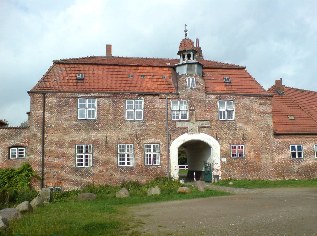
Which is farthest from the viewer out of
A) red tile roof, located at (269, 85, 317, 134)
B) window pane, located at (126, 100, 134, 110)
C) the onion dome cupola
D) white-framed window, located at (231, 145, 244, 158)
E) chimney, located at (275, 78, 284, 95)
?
chimney, located at (275, 78, 284, 95)

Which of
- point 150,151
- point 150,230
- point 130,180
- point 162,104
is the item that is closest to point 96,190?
point 130,180

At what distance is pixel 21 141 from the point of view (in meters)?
25.1

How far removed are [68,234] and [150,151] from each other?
16289 mm

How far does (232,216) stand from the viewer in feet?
41.7

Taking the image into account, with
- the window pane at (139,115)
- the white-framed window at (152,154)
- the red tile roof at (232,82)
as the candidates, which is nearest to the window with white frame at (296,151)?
the red tile roof at (232,82)

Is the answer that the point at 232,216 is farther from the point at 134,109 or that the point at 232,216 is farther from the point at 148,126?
the point at 134,109

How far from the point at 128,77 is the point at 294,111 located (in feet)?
45.4

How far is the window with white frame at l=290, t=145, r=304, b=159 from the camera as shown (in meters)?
28.2

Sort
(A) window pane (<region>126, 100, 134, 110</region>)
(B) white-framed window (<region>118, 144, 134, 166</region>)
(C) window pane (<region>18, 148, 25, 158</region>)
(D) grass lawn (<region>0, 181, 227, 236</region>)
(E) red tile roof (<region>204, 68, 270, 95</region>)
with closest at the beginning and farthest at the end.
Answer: (D) grass lawn (<region>0, 181, 227, 236</region>)
(C) window pane (<region>18, 148, 25, 158</region>)
(B) white-framed window (<region>118, 144, 134, 166</region>)
(A) window pane (<region>126, 100, 134, 110</region>)
(E) red tile roof (<region>204, 68, 270, 95</region>)

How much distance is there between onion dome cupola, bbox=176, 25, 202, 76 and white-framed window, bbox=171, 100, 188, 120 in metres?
2.38

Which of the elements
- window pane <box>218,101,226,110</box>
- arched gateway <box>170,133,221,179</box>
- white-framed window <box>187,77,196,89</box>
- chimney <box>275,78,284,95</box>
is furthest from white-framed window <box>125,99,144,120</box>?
chimney <box>275,78,284,95</box>

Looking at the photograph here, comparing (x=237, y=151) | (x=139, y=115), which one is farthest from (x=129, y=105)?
(x=237, y=151)

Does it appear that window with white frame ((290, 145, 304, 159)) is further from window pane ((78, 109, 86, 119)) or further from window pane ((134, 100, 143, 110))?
window pane ((78, 109, 86, 119))

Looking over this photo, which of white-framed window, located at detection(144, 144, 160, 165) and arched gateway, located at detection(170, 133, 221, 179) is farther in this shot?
arched gateway, located at detection(170, 133, 221, 179)
